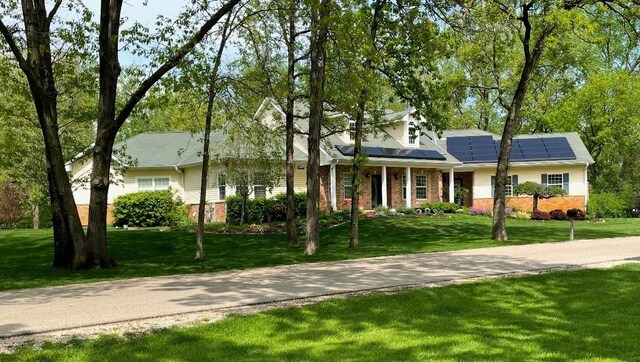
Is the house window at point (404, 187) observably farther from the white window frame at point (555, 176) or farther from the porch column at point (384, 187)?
the white window frame at point (555, 176)

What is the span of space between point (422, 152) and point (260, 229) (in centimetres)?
1359

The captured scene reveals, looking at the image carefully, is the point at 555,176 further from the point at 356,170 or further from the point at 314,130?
the point at 314,130

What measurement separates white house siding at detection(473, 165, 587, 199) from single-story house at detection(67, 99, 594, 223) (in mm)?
57

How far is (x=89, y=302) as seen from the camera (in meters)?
9.59

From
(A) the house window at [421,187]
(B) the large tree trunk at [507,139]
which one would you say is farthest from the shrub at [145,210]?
(B) the large tree trunk at [507,139]

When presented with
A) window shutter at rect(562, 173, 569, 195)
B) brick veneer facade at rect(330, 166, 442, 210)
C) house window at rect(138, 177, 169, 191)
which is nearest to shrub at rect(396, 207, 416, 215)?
brick veneer facade at rect(330, 166, 442, 210)

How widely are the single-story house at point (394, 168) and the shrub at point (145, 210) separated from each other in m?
1.12

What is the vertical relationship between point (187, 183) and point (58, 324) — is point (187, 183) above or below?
above

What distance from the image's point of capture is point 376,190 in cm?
3509

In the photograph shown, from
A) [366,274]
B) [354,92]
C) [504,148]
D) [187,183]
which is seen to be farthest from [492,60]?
[187,183]

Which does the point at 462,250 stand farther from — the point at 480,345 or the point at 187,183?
the point at 187,183

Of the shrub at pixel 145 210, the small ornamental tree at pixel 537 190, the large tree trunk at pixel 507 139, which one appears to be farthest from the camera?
the small ornamental tree at pixel 537 190

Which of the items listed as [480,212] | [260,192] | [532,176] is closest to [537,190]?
[480,212]

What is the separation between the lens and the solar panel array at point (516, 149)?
38.6 meters
